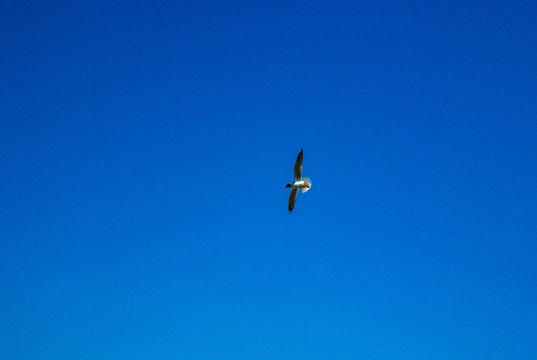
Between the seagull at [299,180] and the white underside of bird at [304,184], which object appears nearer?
the seagull at [299,180]

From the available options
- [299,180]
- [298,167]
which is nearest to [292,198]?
[299,180]

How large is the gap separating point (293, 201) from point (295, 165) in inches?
108

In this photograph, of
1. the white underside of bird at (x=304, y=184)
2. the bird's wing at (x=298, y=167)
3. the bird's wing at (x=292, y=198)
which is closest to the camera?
the bird's wing at (x=298, y=167)

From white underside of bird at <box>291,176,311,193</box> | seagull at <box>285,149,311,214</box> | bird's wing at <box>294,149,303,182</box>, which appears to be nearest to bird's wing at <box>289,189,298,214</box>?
seagull at <box>285,149,311,214</box>

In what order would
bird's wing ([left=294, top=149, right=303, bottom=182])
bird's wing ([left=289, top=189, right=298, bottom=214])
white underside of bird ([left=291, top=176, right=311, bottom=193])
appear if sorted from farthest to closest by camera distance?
bird's wing ([left=289, top=189, right=298, bottom=214]) → white underside of bird ([left=291, top=176, right=311, bottom=193]) → bird's wing ([left=294, top=149, right=303, bottom=182])

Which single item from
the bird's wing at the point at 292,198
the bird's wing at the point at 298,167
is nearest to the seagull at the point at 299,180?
the bird's wing at the point at 298,167

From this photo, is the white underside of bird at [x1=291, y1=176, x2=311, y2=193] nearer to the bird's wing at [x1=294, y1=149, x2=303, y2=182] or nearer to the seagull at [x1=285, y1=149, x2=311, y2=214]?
the seagull at [x1=285, y1=149, x2=311, y2=214]

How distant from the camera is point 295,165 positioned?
127 feet

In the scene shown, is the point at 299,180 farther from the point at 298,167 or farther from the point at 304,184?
the point at 298,167

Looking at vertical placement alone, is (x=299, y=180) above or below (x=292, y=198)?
above

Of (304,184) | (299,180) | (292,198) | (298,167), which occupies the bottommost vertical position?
(292,198)

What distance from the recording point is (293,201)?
40.1 m

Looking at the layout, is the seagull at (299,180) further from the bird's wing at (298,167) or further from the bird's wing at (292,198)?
the bird's wing at (292,198)

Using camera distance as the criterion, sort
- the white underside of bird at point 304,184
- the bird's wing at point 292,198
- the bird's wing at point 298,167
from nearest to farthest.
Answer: the bird's wing at point 298,167 < the white underside of bird at point 304,184 < the bird's wing at point 292,198
